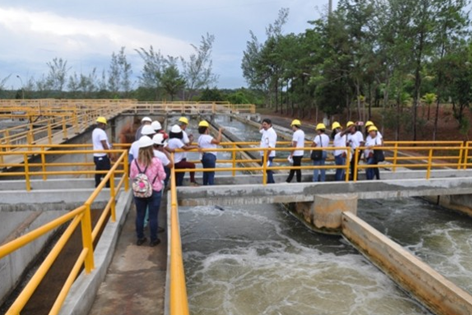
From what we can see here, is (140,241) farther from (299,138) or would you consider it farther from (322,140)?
(322,140)

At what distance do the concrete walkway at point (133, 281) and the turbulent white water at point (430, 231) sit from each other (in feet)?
19.9

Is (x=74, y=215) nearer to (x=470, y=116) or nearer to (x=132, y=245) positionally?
(x=132, y=245)

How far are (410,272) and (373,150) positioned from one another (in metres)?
3.52

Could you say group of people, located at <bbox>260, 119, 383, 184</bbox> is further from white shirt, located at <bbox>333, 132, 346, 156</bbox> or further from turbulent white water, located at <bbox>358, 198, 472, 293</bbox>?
turbulent white water, located at <bbox>358, 198, 472, 293</bbox>

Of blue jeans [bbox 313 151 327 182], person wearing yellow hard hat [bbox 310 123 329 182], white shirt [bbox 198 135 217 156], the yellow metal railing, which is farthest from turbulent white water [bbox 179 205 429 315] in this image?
the yellow metal railing

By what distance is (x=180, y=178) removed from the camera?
880 cm

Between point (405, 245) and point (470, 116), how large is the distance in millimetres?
20267

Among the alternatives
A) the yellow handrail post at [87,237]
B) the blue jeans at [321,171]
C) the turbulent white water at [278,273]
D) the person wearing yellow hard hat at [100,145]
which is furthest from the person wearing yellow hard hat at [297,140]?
the yellow handrail post at [87,237]

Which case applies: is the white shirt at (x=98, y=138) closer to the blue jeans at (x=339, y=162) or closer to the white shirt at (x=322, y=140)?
the white shirt at (x=322, y=140)

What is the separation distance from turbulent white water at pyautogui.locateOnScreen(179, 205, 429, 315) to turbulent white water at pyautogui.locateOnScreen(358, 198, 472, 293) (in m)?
1.69

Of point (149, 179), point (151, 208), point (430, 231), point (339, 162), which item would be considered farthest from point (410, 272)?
point (149, 179)

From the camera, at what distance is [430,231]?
10.2m

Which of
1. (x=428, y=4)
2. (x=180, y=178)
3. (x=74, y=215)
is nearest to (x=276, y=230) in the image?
(x=180, y=178)

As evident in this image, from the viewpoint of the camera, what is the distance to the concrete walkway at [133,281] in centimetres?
380
